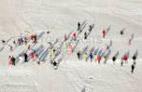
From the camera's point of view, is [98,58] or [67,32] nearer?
[98,58]

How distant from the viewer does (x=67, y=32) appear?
40031 millimetres

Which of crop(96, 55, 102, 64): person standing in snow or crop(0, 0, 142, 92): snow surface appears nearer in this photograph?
crop(0, 0, 142, 92): snow surface

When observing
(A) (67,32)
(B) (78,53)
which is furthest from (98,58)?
(A) (67,32)

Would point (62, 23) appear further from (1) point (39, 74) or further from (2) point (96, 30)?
A: (1) point (39, 74)

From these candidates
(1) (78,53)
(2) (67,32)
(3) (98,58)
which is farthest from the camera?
(2) (67,32)

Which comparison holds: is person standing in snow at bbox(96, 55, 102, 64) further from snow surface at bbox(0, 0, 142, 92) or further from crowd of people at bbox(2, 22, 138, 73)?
snow surface at bbox(0, 0, 142, 92)

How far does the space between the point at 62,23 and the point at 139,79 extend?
11183mm

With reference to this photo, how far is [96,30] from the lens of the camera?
40.7 metres

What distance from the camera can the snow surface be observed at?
3316 centimetres

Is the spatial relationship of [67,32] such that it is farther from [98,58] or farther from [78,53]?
[98,58]

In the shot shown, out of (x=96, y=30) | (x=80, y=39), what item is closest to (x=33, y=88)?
(x=80, y=39)

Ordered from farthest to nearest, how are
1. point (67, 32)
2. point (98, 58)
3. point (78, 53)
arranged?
point (67, 32), point (78, 53), point (98, 58)

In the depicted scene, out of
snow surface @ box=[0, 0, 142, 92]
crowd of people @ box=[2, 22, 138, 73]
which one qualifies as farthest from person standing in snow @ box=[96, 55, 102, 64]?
snow surface @ box=[0, 0, 142, 92]

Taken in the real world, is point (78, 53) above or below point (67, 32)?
below
